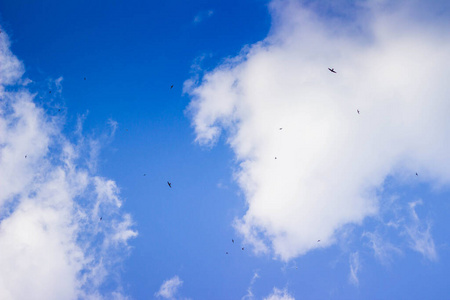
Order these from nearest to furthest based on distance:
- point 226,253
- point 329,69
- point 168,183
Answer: point 329,69, point 168,183, point 226,253

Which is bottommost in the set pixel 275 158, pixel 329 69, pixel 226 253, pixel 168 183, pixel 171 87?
pixel 226 253

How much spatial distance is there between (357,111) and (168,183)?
2580 centimetres

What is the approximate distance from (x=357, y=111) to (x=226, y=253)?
26.0 meters

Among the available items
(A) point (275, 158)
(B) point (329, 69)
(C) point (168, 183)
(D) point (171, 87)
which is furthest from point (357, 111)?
(C) point (168, 183)

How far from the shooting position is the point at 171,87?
29.5 metres

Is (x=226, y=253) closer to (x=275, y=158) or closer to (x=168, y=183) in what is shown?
(x=168, y=183)

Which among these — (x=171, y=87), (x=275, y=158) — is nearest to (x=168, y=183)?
(x=171, y=87)

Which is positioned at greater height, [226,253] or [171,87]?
[171,87]

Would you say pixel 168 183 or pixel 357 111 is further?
pixel 168 183

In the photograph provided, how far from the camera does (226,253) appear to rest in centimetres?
3484

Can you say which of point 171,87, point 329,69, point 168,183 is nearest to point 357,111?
point 329,69

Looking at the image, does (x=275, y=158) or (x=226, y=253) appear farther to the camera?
(x=226, y=253)

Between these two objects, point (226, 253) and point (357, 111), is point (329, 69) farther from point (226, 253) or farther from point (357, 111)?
point (226, 253)

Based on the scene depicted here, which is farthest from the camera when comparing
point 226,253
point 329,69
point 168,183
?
point 226,253
